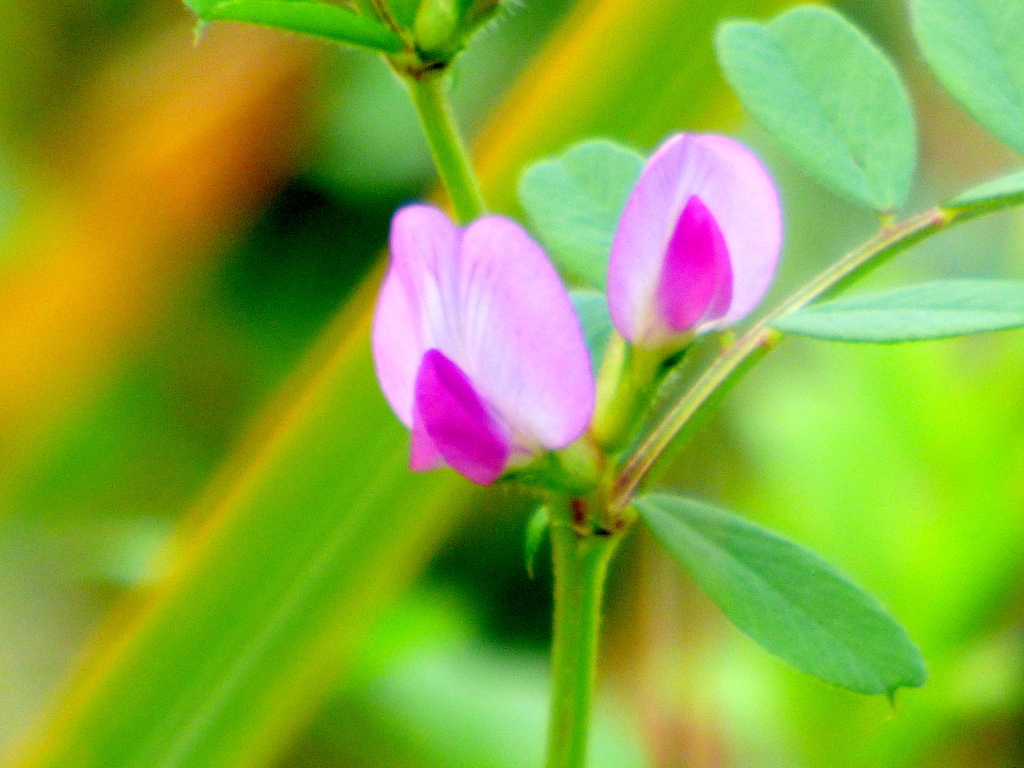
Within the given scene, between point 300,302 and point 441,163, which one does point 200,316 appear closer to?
point 300,302

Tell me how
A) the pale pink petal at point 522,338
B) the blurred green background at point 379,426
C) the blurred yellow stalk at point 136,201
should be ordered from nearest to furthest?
the pale pink petal at point 522,338 → the blurred green background at point 379,426 → the blurred yellow stalk at point 136,201

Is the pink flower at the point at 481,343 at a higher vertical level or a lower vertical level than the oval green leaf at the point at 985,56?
lower

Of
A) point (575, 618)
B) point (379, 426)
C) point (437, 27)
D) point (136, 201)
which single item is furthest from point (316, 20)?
point (136, 201)

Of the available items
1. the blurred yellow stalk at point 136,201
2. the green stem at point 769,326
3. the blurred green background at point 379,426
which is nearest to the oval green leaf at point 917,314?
the green stem at point 769,326

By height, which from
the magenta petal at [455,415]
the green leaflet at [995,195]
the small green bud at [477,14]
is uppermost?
the small green bud at [477,14]

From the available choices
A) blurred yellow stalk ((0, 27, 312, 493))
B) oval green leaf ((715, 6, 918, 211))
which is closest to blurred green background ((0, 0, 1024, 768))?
blurred yellow stalk ((0, 27, 312, 493))

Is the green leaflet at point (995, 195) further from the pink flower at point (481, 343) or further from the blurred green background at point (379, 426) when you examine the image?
the blurred green background at point (379, 426)

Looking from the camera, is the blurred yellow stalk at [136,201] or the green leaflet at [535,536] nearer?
the green leaflet at [535,536]
